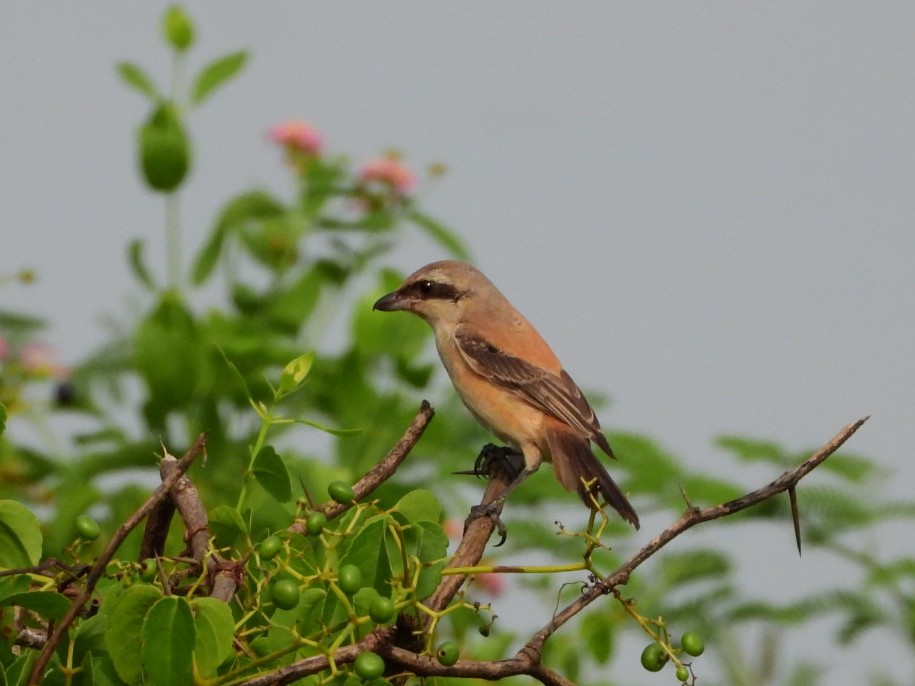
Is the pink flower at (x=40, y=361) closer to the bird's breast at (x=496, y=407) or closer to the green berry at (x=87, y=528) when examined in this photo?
the bird's breast at (x=496, y=407)

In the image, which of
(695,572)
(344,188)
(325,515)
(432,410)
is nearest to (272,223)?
(344,188)

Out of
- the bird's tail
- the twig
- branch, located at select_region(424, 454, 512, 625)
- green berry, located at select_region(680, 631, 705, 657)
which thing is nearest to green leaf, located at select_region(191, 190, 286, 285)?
the bird's tail

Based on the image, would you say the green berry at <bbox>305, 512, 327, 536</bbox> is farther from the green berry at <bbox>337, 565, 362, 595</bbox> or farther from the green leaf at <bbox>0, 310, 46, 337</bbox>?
the green leaf at <bbox>0, 310, 46, 337</bbox>

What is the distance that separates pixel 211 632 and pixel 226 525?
318 millimetres

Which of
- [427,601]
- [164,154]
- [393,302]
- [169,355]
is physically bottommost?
[169,355]

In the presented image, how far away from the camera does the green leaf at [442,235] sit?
5.62 metres

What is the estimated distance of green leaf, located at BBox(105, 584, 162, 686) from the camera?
160 centimetres

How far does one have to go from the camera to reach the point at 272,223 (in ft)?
20.1

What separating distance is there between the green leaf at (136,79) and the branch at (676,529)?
4313 millimetres

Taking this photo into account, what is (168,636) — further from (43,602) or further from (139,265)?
(139,265)

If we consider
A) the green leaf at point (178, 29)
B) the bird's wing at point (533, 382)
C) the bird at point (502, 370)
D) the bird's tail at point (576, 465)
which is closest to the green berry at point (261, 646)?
the bird's tail at point (576, 465)

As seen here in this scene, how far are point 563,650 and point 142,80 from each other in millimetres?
3001

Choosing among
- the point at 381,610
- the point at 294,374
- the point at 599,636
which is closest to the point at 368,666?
the point at 381,610

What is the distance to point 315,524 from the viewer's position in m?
1.74
